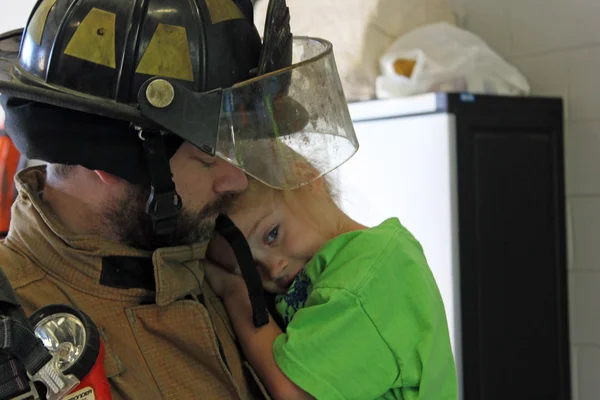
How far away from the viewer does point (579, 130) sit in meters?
2.10

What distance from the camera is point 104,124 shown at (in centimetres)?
97

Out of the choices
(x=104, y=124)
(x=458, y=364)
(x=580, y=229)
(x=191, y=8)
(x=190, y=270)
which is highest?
(x=191, y=8)

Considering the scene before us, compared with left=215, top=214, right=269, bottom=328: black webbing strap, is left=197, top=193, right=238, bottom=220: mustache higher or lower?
higher

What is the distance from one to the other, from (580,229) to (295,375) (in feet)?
4.51

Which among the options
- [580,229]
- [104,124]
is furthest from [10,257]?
[580,229]

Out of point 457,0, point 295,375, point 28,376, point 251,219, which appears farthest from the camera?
point 457,0

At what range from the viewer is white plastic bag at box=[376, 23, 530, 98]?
194 cm

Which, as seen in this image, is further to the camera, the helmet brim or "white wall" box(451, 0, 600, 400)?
"white wall" box(451, 0, 600, 400)

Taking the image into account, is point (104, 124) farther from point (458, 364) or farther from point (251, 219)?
point (458, 364)

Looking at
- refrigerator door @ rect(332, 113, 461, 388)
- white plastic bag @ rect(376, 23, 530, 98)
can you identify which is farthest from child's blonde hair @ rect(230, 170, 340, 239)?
white plastic bag @ rect(376, 23, 530, 98)

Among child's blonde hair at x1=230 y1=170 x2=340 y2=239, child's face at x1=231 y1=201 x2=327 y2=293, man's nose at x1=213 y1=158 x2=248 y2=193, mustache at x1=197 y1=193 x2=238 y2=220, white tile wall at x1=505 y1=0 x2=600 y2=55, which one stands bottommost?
child's face at x1=231 y1=201 x2=327 y2=293

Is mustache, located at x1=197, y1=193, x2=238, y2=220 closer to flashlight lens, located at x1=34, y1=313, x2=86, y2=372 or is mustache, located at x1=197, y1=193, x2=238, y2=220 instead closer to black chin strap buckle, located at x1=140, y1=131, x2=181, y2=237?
black chin strap buckle, located at x1=140, y1=131, x2=181, y2=237

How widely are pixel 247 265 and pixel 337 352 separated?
0.68 ft

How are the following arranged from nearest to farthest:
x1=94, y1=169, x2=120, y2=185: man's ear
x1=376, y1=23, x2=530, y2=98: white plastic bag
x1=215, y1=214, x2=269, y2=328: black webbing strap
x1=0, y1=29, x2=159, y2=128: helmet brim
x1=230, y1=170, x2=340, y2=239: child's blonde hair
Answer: x1=0, y1=29, x2=159, y2=128: helmet brim < x1=94, y1=169, x2=120, y2=185: man's ear < x1=215, y1=214, x2=269, y2=328: black webbing strap < x1=230, y1=170, x2=340, y2=239: child's blonde hair < x1=376, y1=23, x2=530, y2=98: white plastic bag
